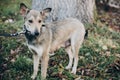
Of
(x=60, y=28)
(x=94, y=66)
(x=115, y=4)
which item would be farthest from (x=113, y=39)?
(x=115, y=4)

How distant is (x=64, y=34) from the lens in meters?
7.97

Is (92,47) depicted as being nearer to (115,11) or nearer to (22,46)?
(22,46)

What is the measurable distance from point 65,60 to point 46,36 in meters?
1.38

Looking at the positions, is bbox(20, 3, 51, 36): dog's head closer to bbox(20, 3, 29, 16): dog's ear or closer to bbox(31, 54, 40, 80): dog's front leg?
bbox(20, 3, 29, 16): dog's ear

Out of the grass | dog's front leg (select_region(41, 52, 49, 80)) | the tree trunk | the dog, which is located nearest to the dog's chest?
the dog

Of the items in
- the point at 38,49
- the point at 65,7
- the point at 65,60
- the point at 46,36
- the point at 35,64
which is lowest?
the point at 65,60

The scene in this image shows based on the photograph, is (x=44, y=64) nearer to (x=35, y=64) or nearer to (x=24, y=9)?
(x=35, y=64)

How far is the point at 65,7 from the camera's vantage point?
32.0 feet

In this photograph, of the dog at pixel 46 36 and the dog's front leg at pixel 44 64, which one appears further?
the dog's front leg at pixel 44 64

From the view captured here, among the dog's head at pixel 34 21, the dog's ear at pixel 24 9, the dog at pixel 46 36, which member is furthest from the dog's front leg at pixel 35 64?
the dog's ear at pixel 24 9

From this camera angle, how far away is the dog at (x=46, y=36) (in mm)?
7078

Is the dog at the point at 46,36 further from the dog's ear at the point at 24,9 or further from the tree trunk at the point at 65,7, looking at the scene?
the tree trunk at the point at 65,7

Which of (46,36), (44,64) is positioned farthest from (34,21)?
(44,64)

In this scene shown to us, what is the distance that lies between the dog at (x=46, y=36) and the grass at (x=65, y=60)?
264mm
